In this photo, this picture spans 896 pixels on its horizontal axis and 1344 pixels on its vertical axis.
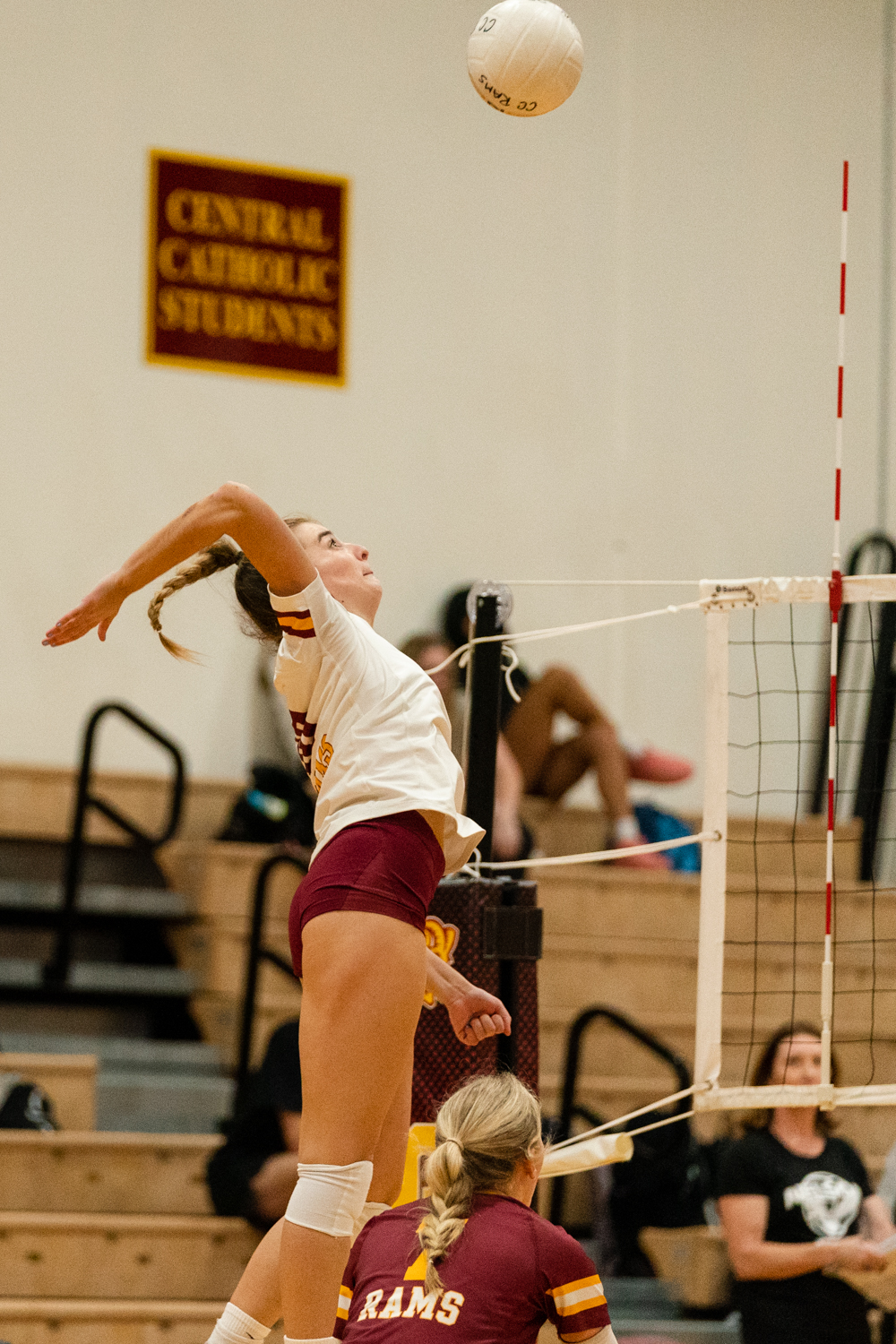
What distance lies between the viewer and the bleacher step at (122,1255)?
16.0 feet

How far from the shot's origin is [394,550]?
7.73 m

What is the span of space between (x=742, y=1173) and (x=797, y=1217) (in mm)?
179

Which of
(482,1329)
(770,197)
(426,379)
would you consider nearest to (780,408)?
(770,197)

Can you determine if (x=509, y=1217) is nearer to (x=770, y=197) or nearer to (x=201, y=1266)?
(x=201, y=1266)

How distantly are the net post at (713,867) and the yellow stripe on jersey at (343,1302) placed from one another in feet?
3.82

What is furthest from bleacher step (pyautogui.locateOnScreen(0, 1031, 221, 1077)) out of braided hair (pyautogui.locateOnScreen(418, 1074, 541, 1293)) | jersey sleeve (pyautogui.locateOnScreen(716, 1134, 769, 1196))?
braided hair (pyautogui.locateOnScreen(418, 1074, 541, 1293))

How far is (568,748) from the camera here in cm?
736

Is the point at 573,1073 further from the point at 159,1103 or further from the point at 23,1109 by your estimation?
the point at 23,1109

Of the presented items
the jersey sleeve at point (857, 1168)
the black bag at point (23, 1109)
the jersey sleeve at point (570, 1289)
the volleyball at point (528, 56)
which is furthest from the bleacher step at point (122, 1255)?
the volleyball at point (528, 56)

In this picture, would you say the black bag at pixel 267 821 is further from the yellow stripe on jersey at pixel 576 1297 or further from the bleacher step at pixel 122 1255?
the yellow stripe on jersey at pixel 576 1297

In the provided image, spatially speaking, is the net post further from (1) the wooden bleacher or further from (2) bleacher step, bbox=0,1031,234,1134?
(2) bleacher step, bbox=0,1031,234,1134

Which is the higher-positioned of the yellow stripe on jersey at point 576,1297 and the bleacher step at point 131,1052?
the yellow stripe on jersey at point 576,1297

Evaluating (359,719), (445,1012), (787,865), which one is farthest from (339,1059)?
(787,865)

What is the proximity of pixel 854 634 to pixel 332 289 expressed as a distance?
112 inches
